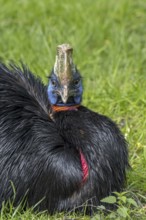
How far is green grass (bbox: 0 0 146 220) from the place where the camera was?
21.1 feet

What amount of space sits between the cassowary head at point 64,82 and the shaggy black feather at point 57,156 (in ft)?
0.31

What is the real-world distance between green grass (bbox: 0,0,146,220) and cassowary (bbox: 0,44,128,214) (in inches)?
19.7

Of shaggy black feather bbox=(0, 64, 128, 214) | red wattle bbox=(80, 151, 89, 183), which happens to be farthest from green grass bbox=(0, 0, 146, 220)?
red wattle bbox=(80, 151, 89, 183)

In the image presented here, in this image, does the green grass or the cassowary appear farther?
the green grass

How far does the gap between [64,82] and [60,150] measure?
44cm

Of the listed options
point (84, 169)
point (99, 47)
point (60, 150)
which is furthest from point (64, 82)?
point (99, 47)

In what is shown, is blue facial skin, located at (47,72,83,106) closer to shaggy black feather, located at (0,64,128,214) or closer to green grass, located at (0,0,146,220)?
shaggy black feather, located at (0,64,128,214)

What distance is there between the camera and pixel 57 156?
5.10m

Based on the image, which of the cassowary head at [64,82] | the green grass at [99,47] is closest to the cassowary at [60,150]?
the cassowary head at [64,82]

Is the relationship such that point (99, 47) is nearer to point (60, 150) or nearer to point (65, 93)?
point (65, 93)

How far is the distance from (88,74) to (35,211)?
2.34 meters

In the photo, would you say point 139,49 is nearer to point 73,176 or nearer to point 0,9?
point 0,9

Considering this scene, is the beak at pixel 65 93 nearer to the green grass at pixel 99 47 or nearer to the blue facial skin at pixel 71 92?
the blue facial skin at pixel 71 92

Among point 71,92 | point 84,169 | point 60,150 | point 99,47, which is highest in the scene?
point 99,47
